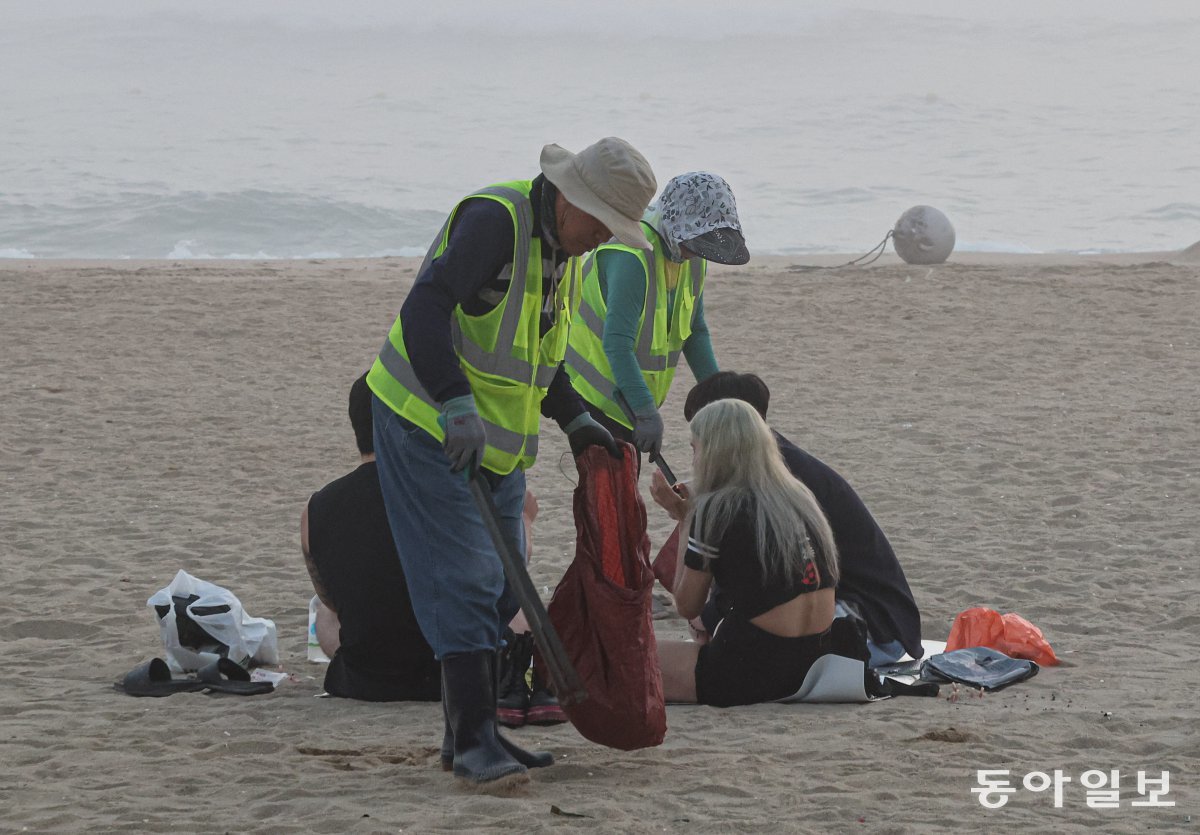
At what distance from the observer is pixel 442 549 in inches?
129

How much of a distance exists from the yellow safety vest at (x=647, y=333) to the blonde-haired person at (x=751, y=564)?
0.82 meters

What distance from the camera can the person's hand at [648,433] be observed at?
14.6 feet

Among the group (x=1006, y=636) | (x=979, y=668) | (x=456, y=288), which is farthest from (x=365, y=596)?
(x=1006, y=636)

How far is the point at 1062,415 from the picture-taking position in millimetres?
8430

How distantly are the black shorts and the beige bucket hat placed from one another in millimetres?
1339

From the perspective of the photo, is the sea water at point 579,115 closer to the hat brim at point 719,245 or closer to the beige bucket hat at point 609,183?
the hat brim at point 719,245

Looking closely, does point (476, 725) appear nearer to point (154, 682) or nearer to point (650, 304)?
point (154, 682)

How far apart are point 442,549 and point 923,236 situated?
11786 millimetres

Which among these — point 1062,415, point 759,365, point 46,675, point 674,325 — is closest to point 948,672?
point 674,325

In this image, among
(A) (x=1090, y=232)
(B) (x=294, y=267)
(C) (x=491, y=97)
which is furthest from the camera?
(C) (x=491, y=97)

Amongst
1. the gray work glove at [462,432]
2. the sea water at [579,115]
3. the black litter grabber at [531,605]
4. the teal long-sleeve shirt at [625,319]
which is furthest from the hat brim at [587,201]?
the sea water at [579,115]

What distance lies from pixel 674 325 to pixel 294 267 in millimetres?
10991

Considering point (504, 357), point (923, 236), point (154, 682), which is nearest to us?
point (504, 357)

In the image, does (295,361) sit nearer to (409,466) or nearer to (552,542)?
(552,542)
